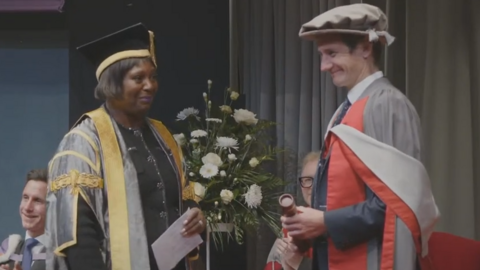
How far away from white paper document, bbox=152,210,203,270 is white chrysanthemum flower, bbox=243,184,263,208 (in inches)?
33.9

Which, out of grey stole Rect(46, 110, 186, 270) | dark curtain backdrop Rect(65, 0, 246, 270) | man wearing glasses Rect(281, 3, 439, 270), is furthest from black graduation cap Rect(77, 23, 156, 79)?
dark curtain backdrop Rect(65, 0, 246, 270)

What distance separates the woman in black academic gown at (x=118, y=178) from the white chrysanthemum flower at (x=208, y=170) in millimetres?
669

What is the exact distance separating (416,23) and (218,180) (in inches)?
46.3

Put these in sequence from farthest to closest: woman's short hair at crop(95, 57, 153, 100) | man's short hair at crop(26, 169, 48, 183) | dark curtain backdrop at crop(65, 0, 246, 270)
→ dark curtain backdrop at crop(65, 0, 246, 270), man's short hair at crop(26, 169, 48, 183), woman's short hair at crop(95, 57, 153, 100)

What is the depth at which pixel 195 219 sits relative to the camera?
2.49 meters

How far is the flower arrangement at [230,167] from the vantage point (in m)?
3.39

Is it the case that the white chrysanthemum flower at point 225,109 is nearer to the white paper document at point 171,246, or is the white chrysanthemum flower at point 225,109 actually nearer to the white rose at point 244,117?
the white rose at point 244,117

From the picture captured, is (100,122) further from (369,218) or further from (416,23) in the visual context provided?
(416,23)

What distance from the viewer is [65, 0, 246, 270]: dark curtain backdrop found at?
3865mm

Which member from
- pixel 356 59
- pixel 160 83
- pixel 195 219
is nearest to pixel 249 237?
pixel 160 83

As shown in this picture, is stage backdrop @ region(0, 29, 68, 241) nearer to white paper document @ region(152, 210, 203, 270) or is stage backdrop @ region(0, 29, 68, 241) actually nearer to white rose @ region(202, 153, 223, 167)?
white rose @ region(202, 153, 223, 167)

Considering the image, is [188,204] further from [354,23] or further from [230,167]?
[354,23]

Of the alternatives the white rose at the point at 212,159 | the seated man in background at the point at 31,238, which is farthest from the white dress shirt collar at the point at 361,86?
the seated man in background at the point at 31,238

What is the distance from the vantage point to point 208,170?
3.35 metres
